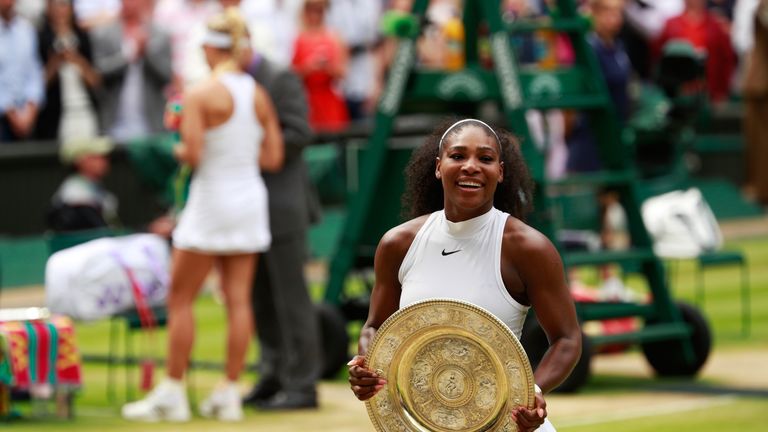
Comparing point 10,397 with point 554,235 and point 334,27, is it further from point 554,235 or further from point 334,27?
point 334,27

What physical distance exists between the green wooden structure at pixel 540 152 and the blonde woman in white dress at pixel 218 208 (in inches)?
61.8

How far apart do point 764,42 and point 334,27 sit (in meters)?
5.78

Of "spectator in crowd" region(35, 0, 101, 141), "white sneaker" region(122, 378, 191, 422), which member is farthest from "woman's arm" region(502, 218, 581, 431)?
"spectator in crowd" region(35, 0, 101, 141)

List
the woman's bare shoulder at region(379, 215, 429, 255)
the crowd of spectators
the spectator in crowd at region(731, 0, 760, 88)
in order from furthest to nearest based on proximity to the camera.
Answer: the spectator in crowd at region(731, 0, 760, 88) → the crowd of spectators → the woman's bare shoulder at region(379, 215, 429, 255)

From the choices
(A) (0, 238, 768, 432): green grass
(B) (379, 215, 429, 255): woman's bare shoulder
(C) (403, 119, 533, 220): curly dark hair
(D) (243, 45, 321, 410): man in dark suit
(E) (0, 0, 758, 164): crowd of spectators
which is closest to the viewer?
(B) (379, 215, 429, 255): woman's bare shoulder

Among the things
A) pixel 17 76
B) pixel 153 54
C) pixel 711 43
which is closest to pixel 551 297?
pixel 17 76

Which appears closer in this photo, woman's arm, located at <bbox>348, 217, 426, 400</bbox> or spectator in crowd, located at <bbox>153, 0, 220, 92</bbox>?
woman's arm, located at <bbox>348, 217, 426, 400</bbox>

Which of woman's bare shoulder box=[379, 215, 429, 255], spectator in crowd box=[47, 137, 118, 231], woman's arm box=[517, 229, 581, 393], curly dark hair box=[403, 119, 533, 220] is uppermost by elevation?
curly dark hair box=[403, 119, 533, 220]

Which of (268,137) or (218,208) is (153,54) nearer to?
(268,137)

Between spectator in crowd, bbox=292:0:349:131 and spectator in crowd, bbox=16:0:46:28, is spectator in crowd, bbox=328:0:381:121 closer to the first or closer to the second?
spectator in crowd, bbox=292:0:349:131

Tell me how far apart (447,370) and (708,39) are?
16.3 meters

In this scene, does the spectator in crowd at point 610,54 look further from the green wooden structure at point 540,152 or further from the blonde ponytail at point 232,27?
the blonde ponytail at point 232,27

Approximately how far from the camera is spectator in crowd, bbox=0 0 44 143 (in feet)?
52.1

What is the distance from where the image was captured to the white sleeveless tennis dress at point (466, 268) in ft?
18.1
